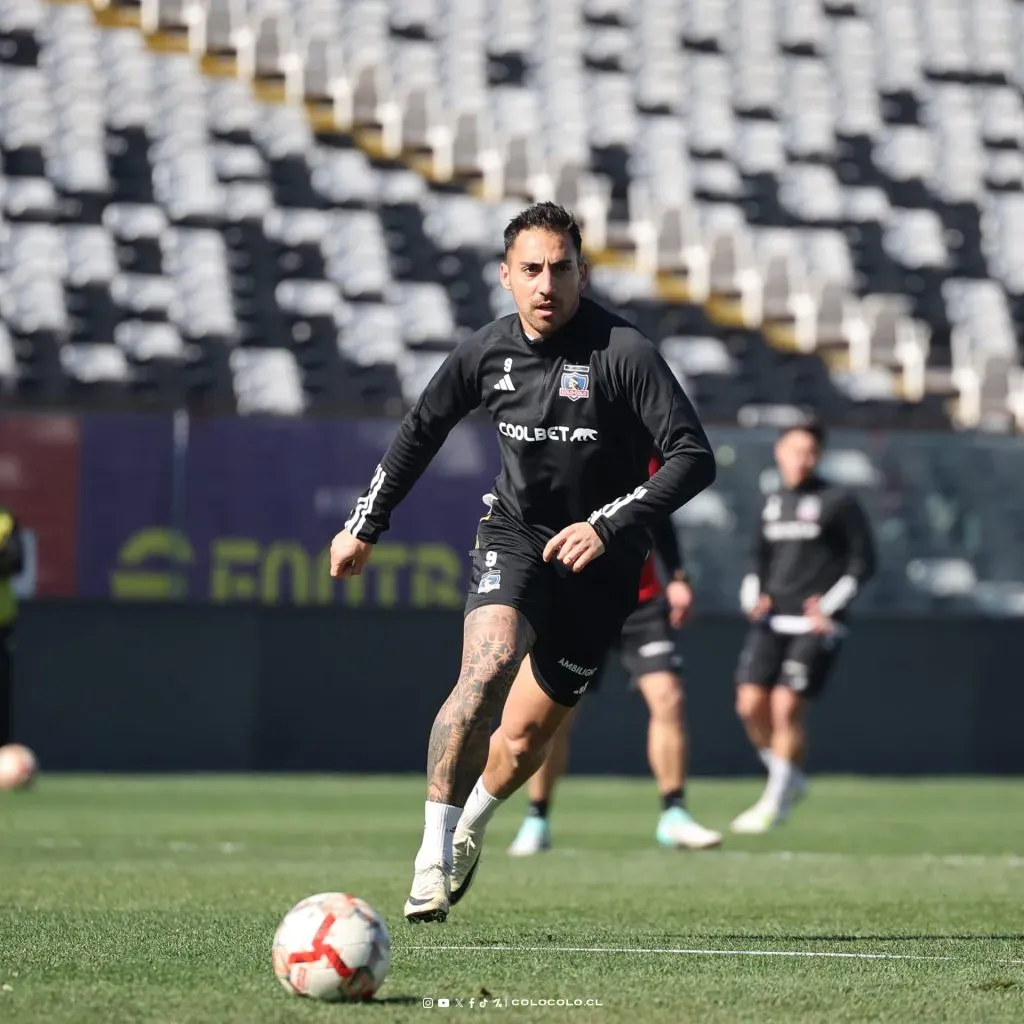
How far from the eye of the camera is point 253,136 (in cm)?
2119

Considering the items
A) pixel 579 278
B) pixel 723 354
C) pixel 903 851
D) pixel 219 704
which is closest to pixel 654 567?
pixel 903 851

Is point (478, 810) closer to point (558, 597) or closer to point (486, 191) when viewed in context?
point (558, 597)

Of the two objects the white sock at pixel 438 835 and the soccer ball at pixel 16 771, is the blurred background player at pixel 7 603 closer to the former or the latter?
the soccer ball at pixel 16 771

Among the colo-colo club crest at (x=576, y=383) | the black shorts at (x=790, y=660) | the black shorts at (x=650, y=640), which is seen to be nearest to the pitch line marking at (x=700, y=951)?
the colo-colo club crest at (x=576, y=383)

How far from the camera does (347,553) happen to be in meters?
6.43

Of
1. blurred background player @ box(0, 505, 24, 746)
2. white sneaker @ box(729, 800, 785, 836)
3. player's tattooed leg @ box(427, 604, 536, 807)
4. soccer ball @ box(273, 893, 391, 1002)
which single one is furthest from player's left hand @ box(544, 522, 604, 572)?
blurred background player @ box(0, 505, 24, 746)

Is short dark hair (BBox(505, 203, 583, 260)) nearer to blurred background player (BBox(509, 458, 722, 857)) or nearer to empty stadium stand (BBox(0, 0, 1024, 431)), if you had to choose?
blurred background player (BBox(509, 458, 722, 857))

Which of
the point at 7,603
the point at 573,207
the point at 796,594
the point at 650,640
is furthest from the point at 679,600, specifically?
the point at 573,207

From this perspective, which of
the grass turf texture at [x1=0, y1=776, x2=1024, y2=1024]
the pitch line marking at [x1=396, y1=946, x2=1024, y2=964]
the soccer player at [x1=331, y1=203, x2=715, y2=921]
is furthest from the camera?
the soccer player at [x1=331, y1=203, x2=715, y2=921]

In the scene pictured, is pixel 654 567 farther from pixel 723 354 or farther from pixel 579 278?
pixel 723 354

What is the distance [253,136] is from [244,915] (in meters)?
15.5

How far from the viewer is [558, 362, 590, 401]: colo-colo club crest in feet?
20.6

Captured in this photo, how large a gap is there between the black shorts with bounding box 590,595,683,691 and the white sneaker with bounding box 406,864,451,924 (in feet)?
14.5

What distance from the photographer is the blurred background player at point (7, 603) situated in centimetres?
1452
